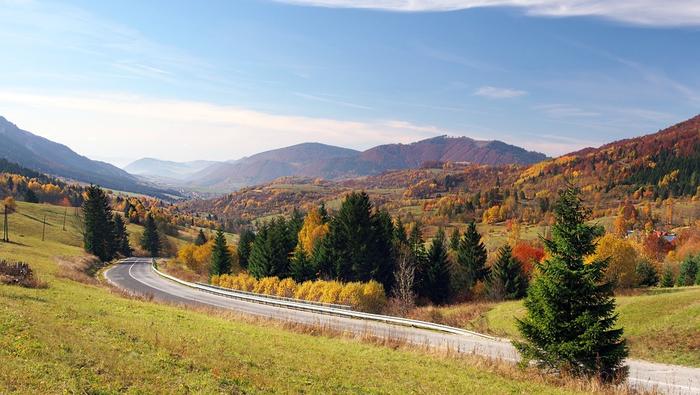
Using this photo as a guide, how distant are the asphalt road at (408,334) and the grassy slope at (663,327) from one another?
6.16ft

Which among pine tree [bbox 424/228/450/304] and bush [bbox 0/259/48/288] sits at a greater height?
bush [bbox 0/259/48/288]

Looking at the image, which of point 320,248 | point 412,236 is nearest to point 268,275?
point 320,248

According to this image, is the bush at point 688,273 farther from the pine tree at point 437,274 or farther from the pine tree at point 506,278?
the pine tree at point 437,274

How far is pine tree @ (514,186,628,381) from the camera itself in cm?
2016

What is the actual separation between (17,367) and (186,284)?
2436 inches

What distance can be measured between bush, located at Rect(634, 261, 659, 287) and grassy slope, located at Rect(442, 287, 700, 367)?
1692 inches

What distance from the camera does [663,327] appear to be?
3250cm

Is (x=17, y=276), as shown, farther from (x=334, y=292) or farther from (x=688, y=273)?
(x=688, y=273)

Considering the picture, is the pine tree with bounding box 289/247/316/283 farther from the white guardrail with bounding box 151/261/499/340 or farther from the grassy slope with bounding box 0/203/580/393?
the grassy slope with bounding box 0/203/580/393

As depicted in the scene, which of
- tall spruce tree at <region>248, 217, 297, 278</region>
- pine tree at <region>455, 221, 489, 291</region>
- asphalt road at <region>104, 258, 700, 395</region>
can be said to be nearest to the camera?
asphalt road at <region>104, 258, 700, 395</region>

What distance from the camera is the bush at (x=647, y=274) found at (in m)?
76.2

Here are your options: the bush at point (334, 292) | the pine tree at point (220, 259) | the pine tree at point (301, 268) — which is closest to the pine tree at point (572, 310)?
Answer: the bush at point (334, 292)

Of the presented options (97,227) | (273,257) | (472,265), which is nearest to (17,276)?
(273,257)

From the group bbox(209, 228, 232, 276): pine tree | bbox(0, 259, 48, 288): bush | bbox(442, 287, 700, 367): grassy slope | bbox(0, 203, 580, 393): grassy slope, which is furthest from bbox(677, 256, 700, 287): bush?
bbox(0, 259, 48, 288): bush
